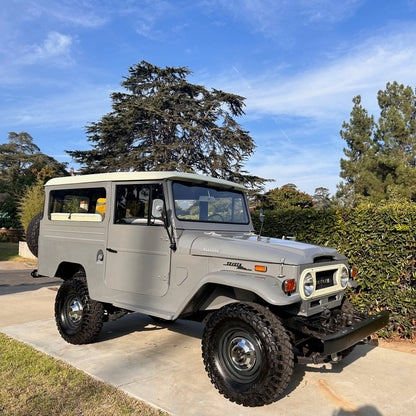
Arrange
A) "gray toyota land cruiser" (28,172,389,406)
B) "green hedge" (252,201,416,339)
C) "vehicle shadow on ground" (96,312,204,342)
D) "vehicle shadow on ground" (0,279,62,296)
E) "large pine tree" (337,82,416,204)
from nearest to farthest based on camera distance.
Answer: "gray toyota land cruiser" (28,172,389,406) → "green hedge" (252,201,416,339) → "vehicle shadow on ground" (96,312,204,342) → "vehicle shadow on ground" (0,279,62,296) → "large pine tree" (337,82,416,204)

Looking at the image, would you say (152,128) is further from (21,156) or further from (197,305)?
(21,156)

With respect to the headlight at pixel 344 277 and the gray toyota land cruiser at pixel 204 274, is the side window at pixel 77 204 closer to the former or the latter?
the gray toyota land cruiser at pixel 204 274

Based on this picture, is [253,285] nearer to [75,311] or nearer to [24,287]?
[75,311]

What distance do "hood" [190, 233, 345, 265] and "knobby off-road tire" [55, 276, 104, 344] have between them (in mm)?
1746

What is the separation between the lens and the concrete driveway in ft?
10.3

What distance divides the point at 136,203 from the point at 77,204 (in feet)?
3.79

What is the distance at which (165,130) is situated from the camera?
2628cm

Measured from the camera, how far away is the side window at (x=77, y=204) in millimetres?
4492

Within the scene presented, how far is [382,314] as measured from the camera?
12.2 ft

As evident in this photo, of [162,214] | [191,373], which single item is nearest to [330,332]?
[191,373]

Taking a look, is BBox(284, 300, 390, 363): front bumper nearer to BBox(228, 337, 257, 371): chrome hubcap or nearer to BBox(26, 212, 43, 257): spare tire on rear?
BBox(228, 337, 257, 371): chrome hubcap

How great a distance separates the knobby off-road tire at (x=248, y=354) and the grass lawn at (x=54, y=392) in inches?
27.4

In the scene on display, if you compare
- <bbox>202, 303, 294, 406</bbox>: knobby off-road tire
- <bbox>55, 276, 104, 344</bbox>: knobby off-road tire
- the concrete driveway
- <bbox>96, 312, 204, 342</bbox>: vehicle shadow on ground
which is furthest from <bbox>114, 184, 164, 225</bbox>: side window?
<bbox>96, 312, 204, 342</bbox>: vehicle shadow on ground

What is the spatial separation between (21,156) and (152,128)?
39.1 meters
